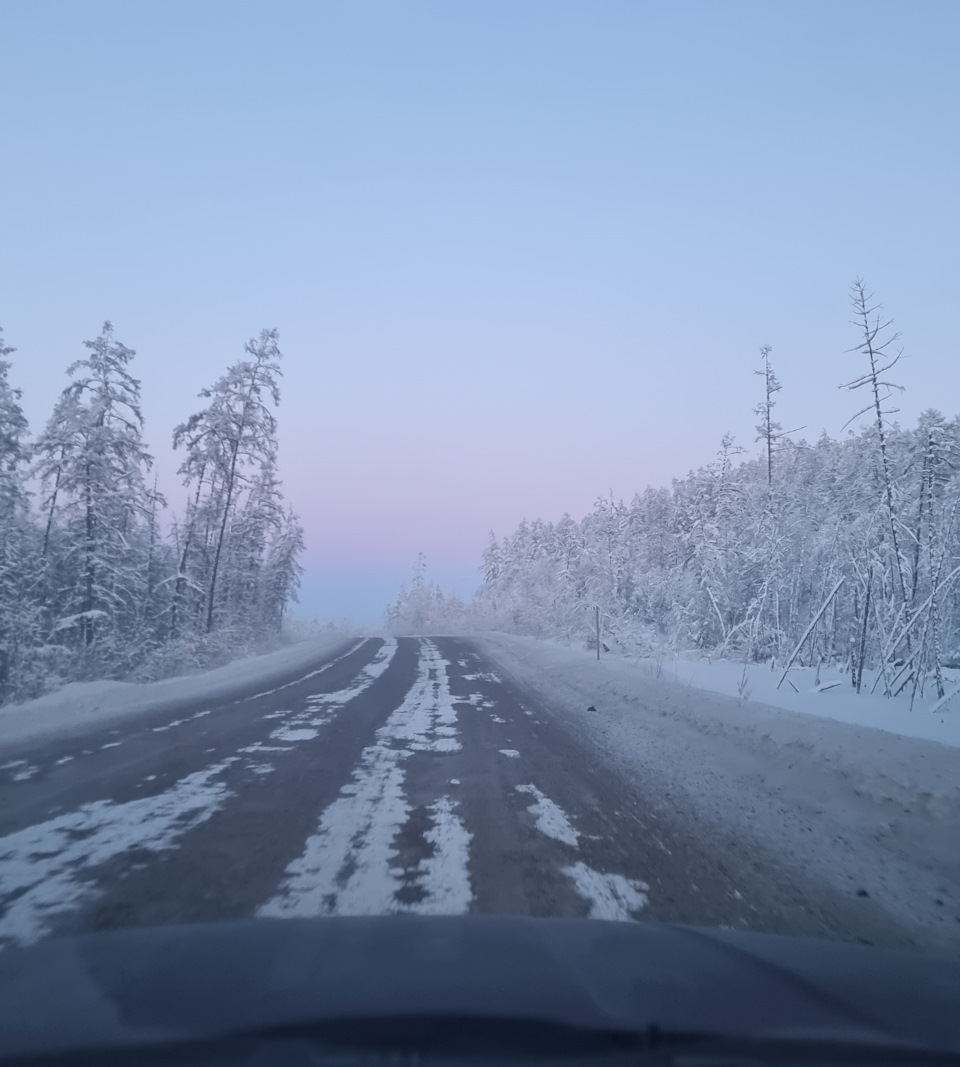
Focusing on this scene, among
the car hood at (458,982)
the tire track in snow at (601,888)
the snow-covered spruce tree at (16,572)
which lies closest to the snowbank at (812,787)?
the tire track in snow at (601,888)

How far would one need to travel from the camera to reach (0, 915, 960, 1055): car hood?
2.71 meters

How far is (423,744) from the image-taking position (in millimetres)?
10641

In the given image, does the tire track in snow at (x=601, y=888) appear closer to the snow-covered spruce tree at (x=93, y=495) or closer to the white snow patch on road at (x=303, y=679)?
the white snow patch on road at (x=303, y=679)

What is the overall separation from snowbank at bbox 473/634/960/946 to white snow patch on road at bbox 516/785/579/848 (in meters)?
1.18

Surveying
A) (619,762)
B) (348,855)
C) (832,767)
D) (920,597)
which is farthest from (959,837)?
(920,597)

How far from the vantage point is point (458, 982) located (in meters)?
3.04

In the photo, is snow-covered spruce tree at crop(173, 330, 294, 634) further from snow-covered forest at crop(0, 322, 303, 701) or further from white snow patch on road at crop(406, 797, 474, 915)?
white snow patch on road at crop(406, 797, 474, 915)

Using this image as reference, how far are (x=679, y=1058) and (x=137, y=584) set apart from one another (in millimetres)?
30620

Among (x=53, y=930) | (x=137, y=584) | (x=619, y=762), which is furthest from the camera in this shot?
(x=137, y=584)

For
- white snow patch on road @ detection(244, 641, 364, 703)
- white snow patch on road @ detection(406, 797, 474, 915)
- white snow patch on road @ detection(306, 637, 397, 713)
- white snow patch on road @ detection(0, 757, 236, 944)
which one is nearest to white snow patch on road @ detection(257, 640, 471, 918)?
white snow patch on road @ detection(406, 797, 474, 915)

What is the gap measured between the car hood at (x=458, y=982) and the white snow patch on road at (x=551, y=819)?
2629mm

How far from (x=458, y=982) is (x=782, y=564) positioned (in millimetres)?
26684

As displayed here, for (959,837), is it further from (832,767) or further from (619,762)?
(619,762)

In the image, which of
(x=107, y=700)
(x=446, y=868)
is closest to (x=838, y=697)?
(x=446, y=868)
